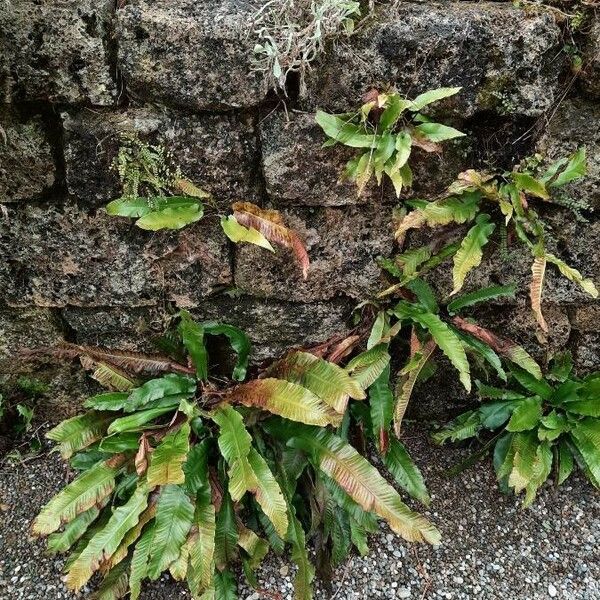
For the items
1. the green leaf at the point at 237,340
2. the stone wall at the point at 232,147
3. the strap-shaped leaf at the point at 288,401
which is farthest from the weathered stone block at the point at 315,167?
the strap-shaped leaf at the point at 288,401

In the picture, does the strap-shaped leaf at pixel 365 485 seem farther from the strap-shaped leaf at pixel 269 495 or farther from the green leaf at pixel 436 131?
the green leaf at pixel 436 131

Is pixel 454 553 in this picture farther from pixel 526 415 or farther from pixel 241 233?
pixel 241 233

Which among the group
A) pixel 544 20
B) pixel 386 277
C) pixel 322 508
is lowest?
pixel 322 508

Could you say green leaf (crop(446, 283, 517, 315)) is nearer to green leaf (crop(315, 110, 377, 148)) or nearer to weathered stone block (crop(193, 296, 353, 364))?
weathered stone block (crop(193, 296, 353, 364))

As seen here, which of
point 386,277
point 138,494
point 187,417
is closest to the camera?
point 138,494

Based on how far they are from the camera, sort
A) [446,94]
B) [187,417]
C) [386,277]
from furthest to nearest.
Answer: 1. [386,277]
2. [187,417]
3. [446,94]

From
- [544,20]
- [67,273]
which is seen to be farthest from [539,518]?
[67,273]

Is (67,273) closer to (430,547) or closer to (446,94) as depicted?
(446,94)

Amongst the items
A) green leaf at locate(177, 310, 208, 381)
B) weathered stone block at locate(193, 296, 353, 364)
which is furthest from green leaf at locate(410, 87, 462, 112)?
green leaf at locate(177, 310, 208, 381)
